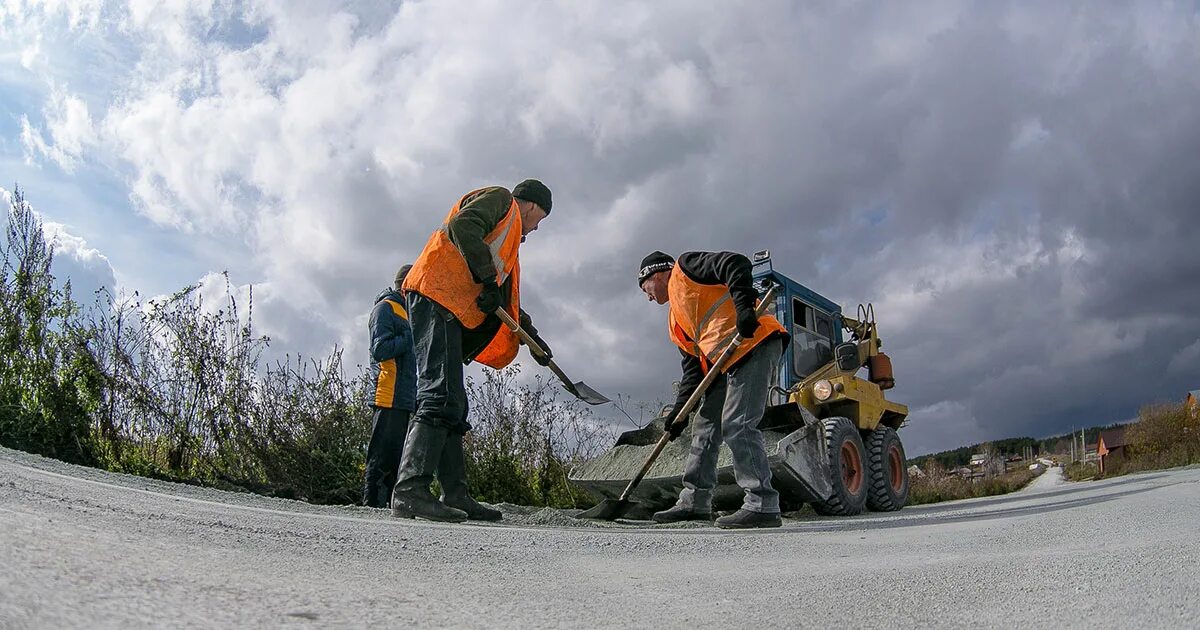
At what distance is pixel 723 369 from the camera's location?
15.1 ft

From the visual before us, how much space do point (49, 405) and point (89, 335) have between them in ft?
1.92

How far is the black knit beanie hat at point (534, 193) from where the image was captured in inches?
175

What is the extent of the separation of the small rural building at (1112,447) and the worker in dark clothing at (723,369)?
23660 millimetres

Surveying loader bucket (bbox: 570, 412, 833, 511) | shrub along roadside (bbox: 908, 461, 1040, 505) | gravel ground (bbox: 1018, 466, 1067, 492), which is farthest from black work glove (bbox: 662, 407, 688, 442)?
gravel ground (bbox: 1018, 466, 1067, 492)

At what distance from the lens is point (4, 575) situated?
129 centimetres

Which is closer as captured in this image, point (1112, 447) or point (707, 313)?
point (707, 313)

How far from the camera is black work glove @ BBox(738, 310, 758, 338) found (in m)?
4.20

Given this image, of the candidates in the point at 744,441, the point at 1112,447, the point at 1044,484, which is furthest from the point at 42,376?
the point at 1112,447

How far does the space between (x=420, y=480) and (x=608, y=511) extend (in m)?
1.52

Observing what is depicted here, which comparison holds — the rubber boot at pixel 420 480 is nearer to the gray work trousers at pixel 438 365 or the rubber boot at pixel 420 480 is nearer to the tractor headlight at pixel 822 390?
the gray work trousers at pixel 438 365

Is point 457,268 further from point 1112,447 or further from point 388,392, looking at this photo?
point 1112,447

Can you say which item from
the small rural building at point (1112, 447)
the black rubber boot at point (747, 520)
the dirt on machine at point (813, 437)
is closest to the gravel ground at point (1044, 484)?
the small rural building at point (1112, 447)

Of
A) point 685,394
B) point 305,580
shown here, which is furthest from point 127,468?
point 305,580

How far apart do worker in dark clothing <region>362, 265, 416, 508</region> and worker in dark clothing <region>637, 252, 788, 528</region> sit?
5.42ft
